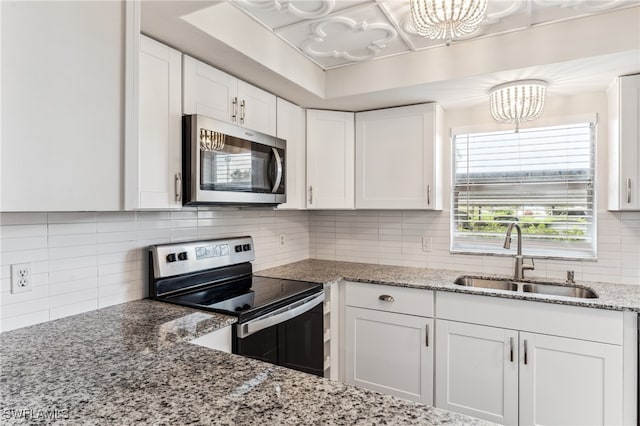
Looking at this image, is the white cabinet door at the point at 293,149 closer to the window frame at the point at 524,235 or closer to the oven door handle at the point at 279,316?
the oven door handle at the point at 279,316

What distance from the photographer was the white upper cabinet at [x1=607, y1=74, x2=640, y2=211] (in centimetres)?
199

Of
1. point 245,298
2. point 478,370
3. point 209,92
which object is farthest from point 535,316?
point 209,92

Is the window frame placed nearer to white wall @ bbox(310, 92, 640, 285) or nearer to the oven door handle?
white wall @ bbox(310, 92, 640, 285)

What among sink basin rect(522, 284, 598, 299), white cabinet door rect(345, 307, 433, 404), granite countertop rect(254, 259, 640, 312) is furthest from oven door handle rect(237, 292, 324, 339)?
sink basin rect(522, 284, 598, 299)

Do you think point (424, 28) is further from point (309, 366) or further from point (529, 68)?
point (309, 366)

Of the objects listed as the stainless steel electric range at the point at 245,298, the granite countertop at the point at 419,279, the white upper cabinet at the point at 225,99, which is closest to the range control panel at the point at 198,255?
the stainless steel electric range at the point at 245,298

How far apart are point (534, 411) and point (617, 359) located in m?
0.48

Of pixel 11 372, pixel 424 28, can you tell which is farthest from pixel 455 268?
pixel 11 372

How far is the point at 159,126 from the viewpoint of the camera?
5.57 feet

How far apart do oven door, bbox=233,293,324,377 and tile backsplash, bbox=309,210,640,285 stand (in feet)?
2.98

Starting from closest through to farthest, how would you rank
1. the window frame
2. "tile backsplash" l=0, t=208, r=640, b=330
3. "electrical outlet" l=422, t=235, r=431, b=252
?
"tile backsplash" l=0, t=208, r=640, b=330 < the window frame < "electrical outlet" l=422, t=235, r=431, b=252

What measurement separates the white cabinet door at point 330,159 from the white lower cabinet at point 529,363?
39.9 inches

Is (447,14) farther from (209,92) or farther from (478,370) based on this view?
(478,370)

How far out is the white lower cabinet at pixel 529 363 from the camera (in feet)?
5.95
